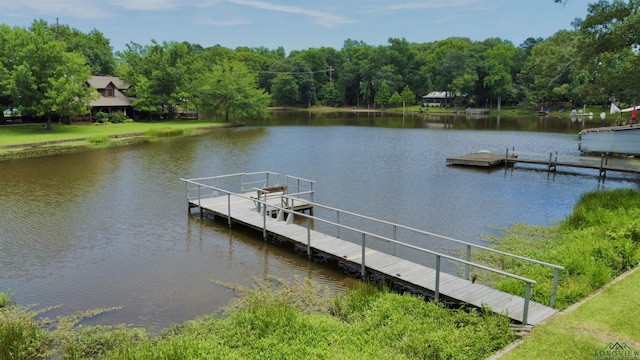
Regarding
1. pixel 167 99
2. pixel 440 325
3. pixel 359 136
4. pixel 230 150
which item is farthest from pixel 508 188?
pixel 167 99

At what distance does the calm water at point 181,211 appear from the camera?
11.7m

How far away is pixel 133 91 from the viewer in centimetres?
5841

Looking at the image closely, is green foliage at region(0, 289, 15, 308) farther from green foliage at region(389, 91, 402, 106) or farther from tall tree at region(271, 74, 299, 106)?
tall tree at region(271, 74, 299, 106)

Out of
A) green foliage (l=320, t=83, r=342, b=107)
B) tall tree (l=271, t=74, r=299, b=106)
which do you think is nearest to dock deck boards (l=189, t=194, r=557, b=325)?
tall tree (l=271, t=74, r=299, b=106)

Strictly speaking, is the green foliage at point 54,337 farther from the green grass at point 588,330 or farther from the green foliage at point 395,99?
the green foliage at point 395,99

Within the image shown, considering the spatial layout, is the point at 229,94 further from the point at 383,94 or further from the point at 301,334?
the point at 301,334

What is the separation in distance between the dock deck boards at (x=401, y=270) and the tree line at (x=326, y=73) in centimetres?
1498

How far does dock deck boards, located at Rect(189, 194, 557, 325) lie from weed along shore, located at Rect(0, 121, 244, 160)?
81.7 ft

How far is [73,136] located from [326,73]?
9066 centimetres

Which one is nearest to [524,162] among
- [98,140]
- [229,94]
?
[98,140]

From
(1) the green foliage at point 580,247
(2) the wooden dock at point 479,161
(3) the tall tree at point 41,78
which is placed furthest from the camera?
(3) the tall tree at point 41,78

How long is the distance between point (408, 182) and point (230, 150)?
16923mm

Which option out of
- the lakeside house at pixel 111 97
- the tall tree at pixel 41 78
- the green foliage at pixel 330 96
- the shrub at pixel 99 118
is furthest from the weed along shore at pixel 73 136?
the green foliage at pixel 330 96

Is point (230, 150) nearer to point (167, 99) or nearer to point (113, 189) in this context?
point (113, 189)
